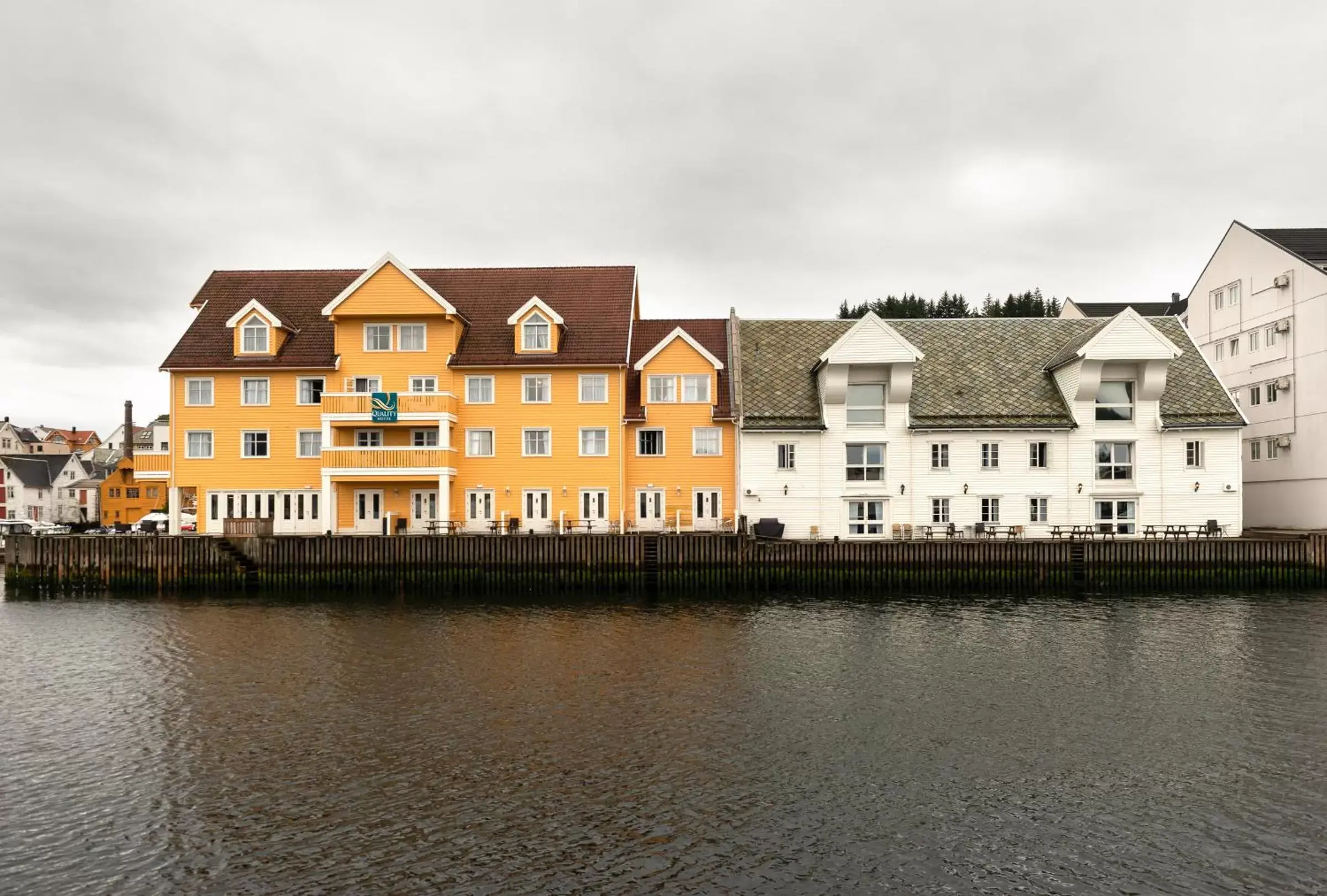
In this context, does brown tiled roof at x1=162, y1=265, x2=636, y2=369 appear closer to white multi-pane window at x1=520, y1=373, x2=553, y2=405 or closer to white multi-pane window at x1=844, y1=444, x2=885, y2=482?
white multi-pane window at x1=520, y1=373, x2=553, y2=405

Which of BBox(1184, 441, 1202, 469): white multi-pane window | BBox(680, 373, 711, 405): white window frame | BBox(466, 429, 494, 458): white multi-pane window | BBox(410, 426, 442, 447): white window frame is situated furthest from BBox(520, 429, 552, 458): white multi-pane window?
BBox(1184, 441, 1202, 469): white multi-pane window

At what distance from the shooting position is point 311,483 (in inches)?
1817

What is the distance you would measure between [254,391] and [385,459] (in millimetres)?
9110

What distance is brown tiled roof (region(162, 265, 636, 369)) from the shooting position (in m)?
46.2

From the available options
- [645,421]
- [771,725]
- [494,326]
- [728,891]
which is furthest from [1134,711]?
[494,326]

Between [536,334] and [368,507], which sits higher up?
[536,334]

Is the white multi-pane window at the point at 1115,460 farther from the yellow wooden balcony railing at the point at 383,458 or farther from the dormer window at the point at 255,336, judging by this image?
the dormer window at the point at 255,336

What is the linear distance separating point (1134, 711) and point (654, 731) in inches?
426

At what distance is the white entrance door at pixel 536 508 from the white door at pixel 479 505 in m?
1.76

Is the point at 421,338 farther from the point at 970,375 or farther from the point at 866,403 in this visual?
the point at 970,375

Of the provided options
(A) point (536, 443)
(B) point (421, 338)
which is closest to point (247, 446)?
(B) point (421, 338)

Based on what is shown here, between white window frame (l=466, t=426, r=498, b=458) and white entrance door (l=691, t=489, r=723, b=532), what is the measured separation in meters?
10.7

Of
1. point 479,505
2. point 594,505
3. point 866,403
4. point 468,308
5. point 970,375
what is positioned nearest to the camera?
point 866,403

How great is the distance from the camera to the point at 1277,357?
51.3 meters
